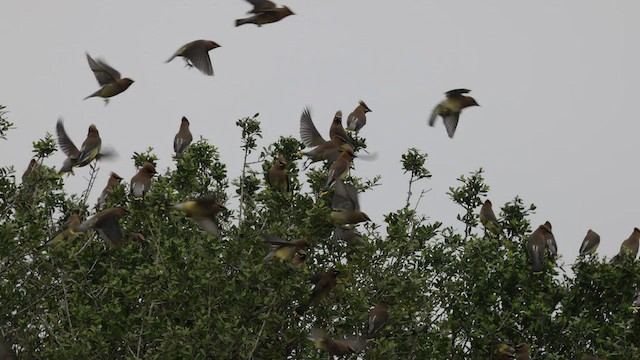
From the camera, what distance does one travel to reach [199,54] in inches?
432

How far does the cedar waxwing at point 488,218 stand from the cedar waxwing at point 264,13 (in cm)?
451

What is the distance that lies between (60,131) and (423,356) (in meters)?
5.69

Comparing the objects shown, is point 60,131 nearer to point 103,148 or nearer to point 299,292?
point 103,148

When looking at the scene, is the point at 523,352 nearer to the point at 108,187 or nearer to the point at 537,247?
the point at 537,247

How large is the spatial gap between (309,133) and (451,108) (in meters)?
2.49

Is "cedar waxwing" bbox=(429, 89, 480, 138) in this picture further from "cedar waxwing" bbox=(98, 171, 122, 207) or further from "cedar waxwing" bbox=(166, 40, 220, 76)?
"cedar waxwing" bbox=(98, 171, 122, 207)

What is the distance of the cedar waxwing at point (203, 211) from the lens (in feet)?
30.8

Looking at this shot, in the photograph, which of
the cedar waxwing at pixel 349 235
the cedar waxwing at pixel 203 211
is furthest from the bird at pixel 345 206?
the cedar waxwing at pixel 203 211

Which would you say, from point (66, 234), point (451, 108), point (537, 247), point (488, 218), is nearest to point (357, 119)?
point (488, 218)

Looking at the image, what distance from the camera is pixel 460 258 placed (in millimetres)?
12391

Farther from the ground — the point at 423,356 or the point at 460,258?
the point at 460,258

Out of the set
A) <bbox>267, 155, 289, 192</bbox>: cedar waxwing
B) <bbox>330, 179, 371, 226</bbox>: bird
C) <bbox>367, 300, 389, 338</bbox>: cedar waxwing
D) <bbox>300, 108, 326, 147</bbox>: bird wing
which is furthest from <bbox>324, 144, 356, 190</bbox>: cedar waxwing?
<bbox>300, 108, 326, 147</bbox>: bird wing

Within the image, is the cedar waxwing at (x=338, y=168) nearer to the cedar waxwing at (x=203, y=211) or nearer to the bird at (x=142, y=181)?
the cedar waxwing at (x=203, y=211)

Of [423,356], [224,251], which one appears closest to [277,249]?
[224,251]
